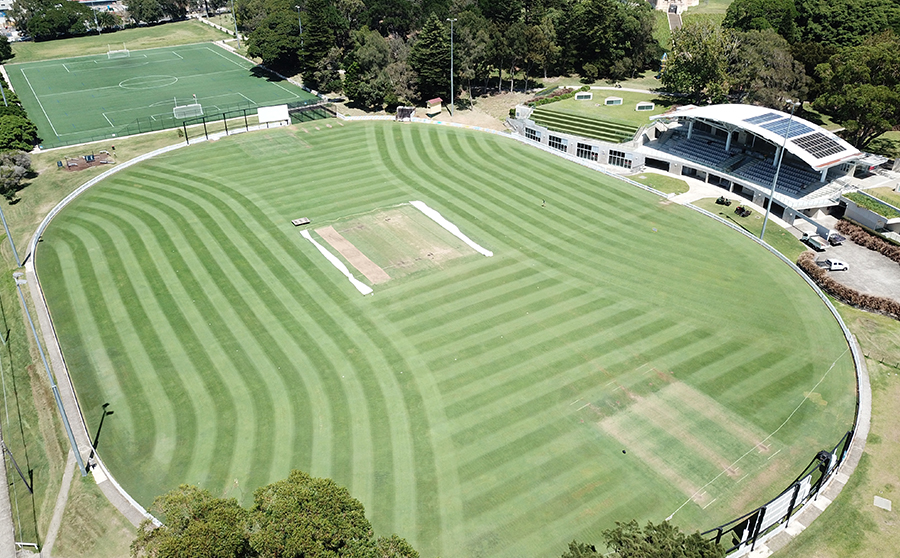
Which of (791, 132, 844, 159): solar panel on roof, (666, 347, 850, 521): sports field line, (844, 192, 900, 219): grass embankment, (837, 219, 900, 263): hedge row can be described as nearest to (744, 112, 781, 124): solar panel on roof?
(791, 132, 844, 159): solar panel on roof

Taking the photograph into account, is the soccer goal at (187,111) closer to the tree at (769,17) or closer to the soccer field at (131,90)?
the soccer field at (131,90)

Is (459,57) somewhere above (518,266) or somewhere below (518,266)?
above

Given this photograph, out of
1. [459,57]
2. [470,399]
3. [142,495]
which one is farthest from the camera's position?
[459,57]

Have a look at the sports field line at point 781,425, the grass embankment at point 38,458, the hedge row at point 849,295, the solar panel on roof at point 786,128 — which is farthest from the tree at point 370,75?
the sports field line at point 781,425

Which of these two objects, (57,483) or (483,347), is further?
(483,347)

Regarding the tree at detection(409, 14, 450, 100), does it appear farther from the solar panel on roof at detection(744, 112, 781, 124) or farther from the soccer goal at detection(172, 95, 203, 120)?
the solar panel on roof at detection(744, 112, 781, 124)

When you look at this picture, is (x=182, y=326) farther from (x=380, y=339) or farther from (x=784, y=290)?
(x=784, y=290)

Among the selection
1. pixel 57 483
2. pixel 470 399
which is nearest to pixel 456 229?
pixel 470 399
